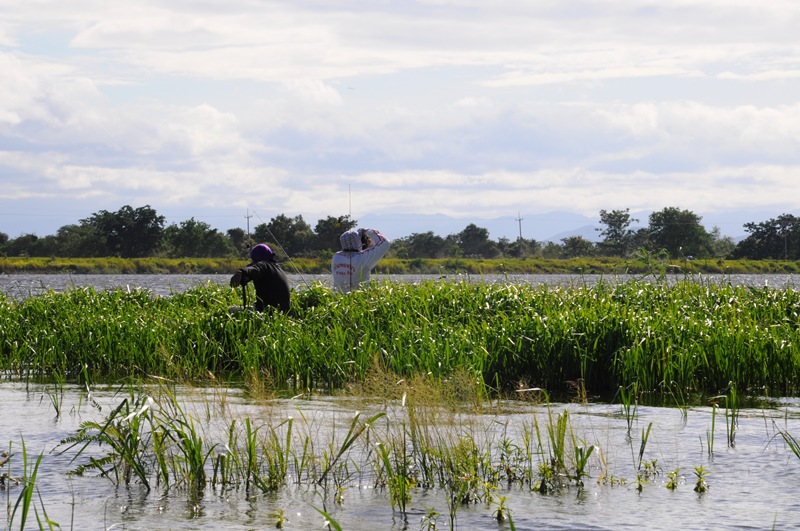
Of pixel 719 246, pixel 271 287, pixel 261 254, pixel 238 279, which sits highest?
pixel 719 246

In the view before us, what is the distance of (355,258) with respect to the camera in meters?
16.4

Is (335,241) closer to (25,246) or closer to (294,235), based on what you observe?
(294,235)

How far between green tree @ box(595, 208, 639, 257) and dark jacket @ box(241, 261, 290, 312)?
317 feet

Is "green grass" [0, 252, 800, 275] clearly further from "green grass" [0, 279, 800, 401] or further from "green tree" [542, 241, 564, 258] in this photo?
"green grass" [0, 279, 800, 401]

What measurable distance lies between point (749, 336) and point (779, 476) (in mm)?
4667

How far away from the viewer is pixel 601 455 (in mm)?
7031

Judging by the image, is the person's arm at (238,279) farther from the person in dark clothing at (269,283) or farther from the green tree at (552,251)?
the green tree at (552,251)

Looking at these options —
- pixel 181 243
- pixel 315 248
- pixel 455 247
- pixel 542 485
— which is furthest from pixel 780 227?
pixel 542 485

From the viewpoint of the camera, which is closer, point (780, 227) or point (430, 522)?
point (430, 522)

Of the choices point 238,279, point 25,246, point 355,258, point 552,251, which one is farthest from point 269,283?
point 552,251

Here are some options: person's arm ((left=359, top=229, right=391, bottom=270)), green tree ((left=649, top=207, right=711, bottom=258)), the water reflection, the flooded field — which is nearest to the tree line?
green tree ((left=649, top=207, right=711, bottom=258))

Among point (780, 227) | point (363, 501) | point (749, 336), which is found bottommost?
point (363, 501)

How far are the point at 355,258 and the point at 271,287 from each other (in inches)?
94.2

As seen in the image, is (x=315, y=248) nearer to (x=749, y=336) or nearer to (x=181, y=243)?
(x=181, y=243)
